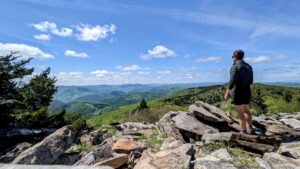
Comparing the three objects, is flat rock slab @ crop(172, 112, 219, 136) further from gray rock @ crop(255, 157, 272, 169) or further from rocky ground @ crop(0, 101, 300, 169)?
gray rock @ crop(255, 157, 272, 169)

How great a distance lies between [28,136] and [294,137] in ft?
42.6

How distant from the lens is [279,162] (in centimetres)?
838

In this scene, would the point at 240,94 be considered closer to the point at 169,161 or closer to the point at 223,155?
the point at 223,155

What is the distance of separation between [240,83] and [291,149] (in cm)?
290

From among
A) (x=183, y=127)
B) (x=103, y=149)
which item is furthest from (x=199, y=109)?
(x=103, y=149)

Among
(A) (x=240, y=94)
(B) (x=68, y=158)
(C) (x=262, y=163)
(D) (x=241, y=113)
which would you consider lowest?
(B) (x=68, y=158)

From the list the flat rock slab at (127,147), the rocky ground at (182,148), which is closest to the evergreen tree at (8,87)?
the rocky ground at (182,148)

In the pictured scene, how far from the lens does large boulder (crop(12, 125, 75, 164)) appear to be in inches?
412

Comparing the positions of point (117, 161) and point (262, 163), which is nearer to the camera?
point (262, 163)

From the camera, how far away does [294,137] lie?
12.4 meters

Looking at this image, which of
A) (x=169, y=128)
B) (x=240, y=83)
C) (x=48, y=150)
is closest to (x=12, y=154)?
(x=48, y=150)

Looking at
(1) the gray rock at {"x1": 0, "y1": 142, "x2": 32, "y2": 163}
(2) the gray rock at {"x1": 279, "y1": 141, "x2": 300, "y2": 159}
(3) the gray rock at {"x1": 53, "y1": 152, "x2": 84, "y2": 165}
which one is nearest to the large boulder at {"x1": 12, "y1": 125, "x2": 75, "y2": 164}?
(3) the gray rock at {"x1": 53, "y1": 152, "x2": 84, "y2": 165}

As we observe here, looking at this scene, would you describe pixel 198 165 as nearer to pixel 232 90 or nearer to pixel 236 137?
pixel 236 137

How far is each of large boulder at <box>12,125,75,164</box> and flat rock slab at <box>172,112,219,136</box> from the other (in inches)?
179
